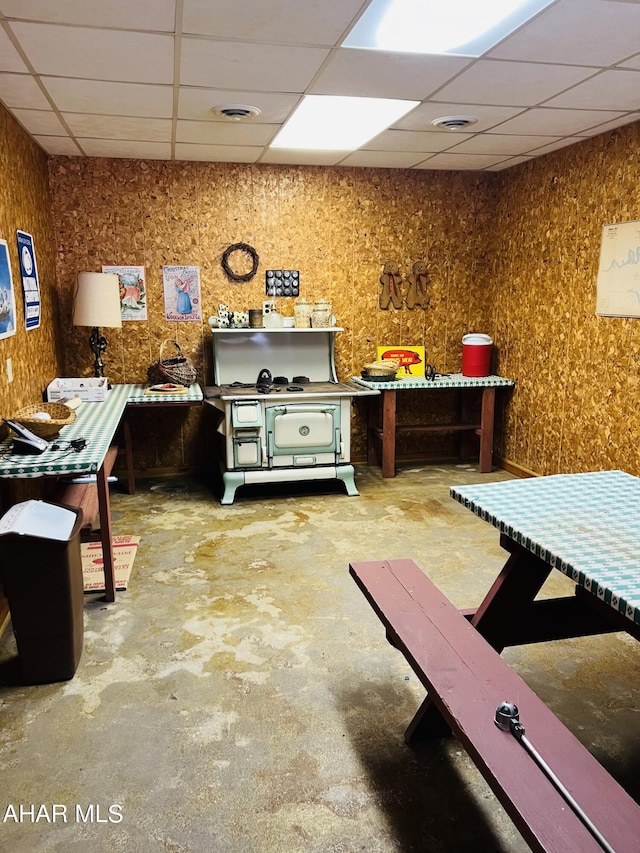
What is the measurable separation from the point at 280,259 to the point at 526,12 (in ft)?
10.1

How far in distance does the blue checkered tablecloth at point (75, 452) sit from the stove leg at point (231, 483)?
2.87 ft

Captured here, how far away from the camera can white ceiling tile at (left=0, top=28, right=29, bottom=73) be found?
255 centimetres

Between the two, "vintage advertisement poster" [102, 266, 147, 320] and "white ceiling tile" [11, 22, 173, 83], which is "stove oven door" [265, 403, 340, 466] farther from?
"white ceiling tile" [11, 22, 173, 83]

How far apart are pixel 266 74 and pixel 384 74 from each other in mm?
555

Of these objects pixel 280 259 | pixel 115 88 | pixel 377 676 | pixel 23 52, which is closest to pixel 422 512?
pixel 377 676

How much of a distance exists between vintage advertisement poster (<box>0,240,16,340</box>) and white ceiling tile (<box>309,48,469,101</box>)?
1.80 metres

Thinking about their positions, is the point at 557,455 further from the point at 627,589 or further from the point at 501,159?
the point at 627,589

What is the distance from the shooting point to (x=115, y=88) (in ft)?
10.3

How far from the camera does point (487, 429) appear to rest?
5.36 meters

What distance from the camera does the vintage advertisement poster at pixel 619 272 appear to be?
3920mm

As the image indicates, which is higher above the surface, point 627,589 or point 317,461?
point 627,589

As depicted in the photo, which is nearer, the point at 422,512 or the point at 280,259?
the point at 422,512

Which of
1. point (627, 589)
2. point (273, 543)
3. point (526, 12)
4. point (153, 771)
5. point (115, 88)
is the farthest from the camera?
point (273, 543)

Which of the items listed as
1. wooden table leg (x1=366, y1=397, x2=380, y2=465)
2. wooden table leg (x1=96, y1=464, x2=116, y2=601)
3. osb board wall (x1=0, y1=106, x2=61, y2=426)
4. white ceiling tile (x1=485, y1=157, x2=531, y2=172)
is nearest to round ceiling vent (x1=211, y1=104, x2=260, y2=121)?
osb board wall (x1=0, y1=106, x2=61, y2=426)
